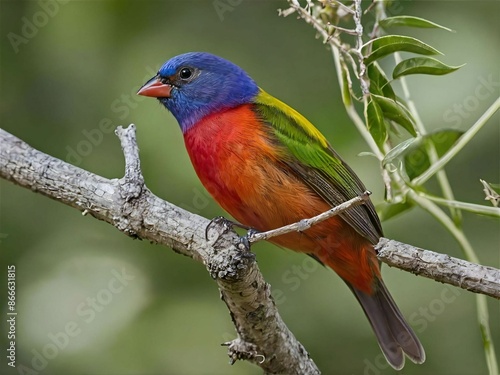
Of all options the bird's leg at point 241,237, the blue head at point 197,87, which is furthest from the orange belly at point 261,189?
the bird's leg at point 241,237

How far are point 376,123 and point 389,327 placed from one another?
1318 millimetres

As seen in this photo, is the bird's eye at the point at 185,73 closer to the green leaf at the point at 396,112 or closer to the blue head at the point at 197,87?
the blue head at the point at 197,87

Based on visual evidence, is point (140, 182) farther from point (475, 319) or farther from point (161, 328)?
point (475, 319)

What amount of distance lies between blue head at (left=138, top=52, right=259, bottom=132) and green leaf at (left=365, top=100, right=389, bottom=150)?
1037 millimetres

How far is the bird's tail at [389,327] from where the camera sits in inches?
160

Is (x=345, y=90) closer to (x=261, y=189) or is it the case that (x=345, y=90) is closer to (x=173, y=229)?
(x=261, y=189)

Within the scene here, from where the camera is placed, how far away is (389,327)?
4.12 metres

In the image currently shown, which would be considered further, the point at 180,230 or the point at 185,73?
the point at 185,73

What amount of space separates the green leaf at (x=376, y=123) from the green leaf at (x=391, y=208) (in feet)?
1.09

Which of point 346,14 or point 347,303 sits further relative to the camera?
point 347,303

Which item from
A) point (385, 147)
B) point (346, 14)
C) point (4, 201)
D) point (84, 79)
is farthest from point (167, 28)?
point (385, 147)

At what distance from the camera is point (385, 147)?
3383 mm

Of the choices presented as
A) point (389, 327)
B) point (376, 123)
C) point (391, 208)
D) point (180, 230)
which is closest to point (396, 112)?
point (376, 123)

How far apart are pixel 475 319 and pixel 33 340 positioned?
7.91 ft
